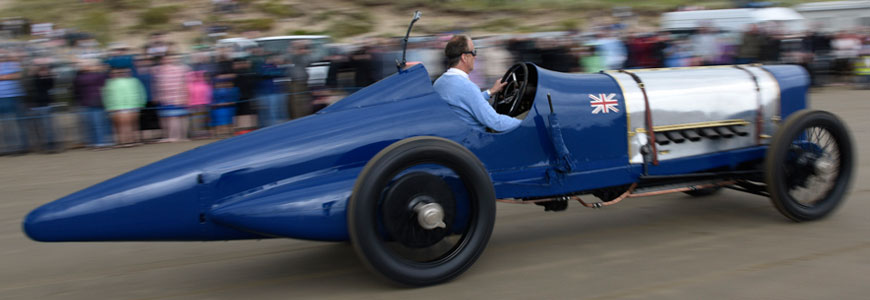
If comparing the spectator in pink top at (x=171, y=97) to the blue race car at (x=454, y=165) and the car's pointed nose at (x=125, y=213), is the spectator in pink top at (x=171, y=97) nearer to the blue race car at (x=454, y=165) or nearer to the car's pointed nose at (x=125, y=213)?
the blue race car at (x=454, y=165)

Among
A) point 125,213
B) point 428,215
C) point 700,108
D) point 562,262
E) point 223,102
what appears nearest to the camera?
point 125,213

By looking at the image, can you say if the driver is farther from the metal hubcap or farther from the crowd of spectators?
the crowd of spectators

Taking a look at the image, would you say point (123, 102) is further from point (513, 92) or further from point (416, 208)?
point (416, 208)

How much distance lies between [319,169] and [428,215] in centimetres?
62

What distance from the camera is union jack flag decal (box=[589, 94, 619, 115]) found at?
427 centimetres

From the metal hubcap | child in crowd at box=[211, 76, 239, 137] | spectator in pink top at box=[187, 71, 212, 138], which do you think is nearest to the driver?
the metal hubcap

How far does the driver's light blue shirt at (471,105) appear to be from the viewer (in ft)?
13.1

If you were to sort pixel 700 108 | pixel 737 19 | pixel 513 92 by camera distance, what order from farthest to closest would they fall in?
pixel 737 19, pixel 513 92, pixel 700 108

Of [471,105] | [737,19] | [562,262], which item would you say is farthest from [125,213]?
[737,19]

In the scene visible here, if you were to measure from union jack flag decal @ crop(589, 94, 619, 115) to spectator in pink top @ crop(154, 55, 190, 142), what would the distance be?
6.83 meters

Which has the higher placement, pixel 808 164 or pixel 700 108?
pixel 700 108

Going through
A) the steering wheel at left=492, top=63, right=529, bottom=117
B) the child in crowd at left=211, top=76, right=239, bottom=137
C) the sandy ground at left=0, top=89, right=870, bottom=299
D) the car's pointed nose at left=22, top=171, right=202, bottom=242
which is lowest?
the child in crowd at left=211, top=76, right=239, bottom=137

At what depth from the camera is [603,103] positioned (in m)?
4.30

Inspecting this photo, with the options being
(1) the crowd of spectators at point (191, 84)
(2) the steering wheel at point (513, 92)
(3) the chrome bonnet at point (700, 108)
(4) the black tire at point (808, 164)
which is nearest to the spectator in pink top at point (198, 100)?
(1) the crowd of spectators at point (191, 84)
